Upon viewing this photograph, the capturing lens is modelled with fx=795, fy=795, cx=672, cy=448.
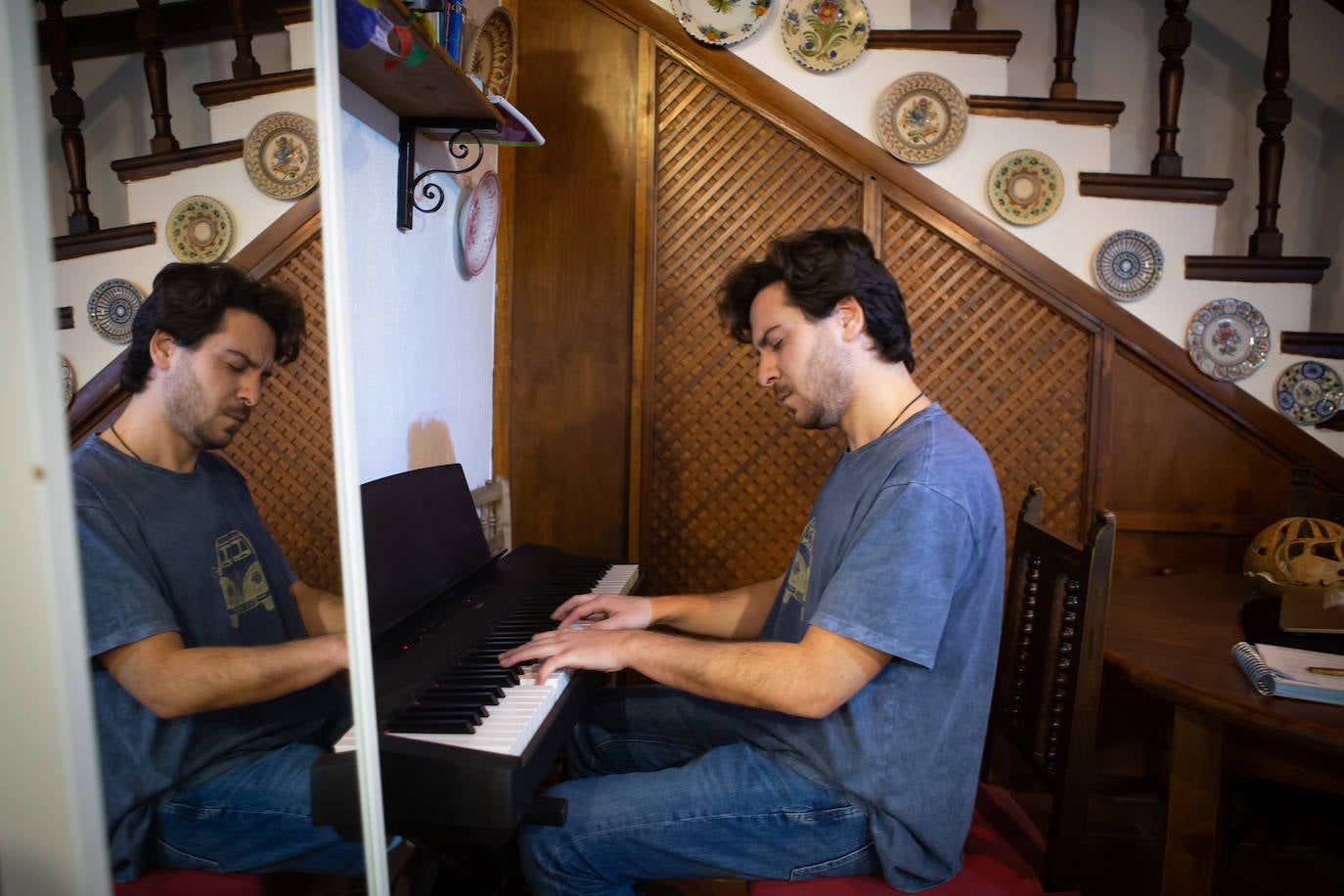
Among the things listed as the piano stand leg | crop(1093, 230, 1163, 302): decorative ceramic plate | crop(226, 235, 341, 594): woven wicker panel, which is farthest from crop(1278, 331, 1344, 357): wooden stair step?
crop(226, 235, 341, 594): woven wicker panel

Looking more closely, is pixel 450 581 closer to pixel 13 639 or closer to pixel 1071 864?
pixel 13 639

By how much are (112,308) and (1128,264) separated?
8.59ft

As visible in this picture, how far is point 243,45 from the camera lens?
2.19 feet

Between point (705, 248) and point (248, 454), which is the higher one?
point (705, 248)

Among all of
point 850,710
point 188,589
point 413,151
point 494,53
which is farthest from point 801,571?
point 494,53

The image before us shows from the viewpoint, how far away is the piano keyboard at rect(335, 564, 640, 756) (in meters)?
1.03

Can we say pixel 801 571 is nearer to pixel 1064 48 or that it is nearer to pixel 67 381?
pixel 67 381

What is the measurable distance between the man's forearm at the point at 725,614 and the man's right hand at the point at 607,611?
0.12 m

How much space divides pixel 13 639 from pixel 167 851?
0.67 feet

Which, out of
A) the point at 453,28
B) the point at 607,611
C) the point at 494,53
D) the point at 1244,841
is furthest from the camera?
the point at 1244,841

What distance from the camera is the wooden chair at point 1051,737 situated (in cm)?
114

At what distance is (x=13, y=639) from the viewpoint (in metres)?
0.55

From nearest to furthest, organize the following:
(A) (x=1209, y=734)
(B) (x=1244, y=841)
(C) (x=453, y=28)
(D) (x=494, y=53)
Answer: (A) (x=1209, y=734), (C) (x=453, y=28), (D) (x=494, y=53), (B) (x=1244, y=841)

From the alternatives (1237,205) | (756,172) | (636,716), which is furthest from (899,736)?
(1237,205)
